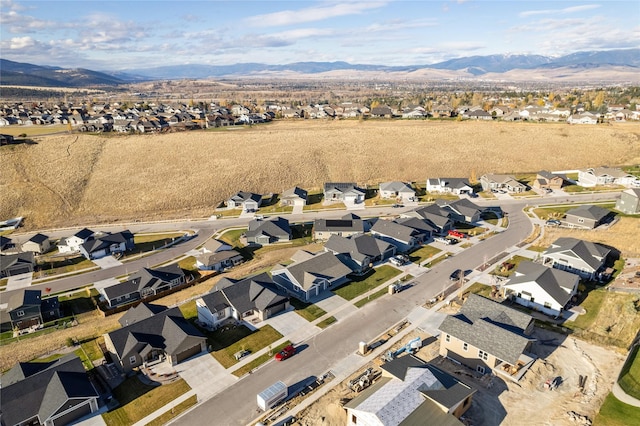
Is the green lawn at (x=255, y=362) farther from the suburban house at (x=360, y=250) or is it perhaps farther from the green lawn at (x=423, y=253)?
the green lawn at (x=423, y=253)

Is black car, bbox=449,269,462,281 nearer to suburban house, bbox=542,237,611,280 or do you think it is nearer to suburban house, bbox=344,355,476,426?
suburban house, bbox=542,237,611,280

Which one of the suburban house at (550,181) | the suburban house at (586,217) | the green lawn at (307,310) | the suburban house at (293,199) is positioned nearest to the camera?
the green lawn at (307,310)

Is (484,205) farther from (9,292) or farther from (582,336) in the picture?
(9,292)

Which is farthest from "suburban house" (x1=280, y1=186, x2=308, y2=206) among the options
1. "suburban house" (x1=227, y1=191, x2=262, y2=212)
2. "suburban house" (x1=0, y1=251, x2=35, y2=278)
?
"suburban house" (x1=0, y1=251, x2=35, y2=278)

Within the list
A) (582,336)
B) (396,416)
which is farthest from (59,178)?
(582,336)

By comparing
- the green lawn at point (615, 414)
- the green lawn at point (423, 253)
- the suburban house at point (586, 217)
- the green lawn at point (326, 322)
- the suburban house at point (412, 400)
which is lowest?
the green lawn at point (326, 322)

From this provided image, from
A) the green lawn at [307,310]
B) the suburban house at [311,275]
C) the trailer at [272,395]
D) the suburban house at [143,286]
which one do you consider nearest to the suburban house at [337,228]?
the suburban house at [311,275]

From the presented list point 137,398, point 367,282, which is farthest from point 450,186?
point 137,398

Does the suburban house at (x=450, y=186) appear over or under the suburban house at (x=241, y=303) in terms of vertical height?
over
